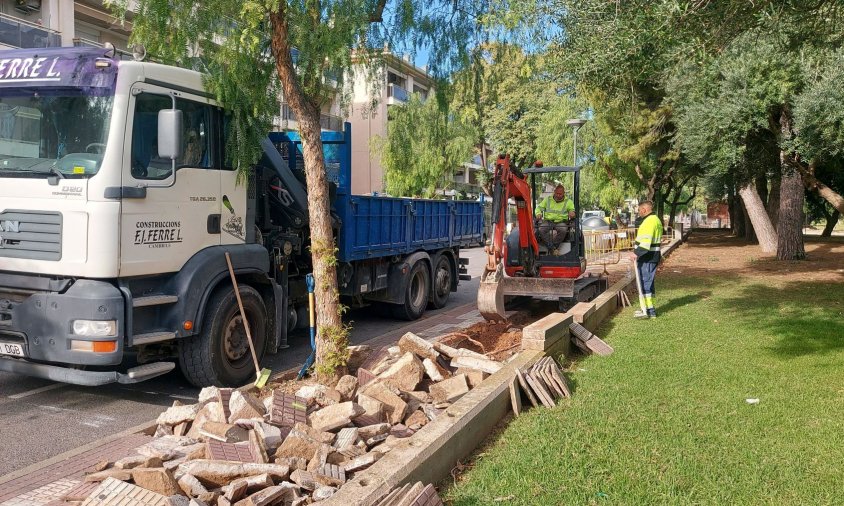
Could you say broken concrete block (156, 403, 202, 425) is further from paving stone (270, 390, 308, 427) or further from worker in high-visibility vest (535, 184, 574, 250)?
worker in high-visibility vest (535, 184, 574, 250)

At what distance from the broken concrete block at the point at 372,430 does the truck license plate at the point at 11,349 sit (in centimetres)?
300

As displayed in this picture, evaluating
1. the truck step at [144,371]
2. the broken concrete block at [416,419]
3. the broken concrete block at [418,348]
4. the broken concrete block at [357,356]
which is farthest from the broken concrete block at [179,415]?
the broken concrete block at [418,348]

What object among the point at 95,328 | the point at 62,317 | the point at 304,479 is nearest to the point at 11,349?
the point at 62,317

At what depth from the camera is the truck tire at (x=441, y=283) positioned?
12023 mm

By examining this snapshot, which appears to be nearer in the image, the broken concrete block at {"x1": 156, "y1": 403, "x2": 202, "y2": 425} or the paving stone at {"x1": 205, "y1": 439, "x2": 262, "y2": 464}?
the paving stone at {"x1": 205, "y1": 439, "x2": 262, "y2": 464}

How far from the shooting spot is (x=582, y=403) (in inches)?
225

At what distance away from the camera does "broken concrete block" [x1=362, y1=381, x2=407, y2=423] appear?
208 inches

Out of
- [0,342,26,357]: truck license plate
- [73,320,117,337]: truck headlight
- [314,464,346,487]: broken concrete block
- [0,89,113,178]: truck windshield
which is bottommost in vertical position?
[314,464,346,487]: broken concrete block

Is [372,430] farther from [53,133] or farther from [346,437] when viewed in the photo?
[53,133]

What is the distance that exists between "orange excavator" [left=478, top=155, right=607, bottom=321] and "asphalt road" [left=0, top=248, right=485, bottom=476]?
2647 mm

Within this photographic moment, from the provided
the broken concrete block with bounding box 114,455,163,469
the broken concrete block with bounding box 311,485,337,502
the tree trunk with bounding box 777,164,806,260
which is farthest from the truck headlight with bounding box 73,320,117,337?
the tree trunk with bounding box 777,164,806,260

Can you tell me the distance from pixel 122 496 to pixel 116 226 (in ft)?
8.62

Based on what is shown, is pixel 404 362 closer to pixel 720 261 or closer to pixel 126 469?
pixel 126 469

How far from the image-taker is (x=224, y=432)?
4633 mm
